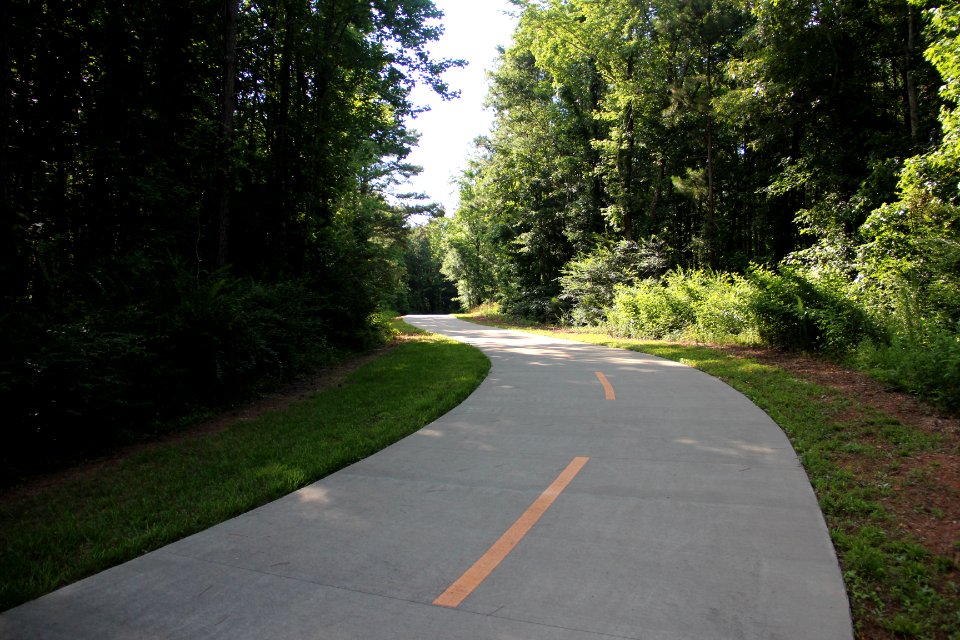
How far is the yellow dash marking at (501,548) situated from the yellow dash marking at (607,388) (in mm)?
3414

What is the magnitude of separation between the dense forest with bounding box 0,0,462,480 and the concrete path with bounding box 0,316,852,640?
3.93 meters

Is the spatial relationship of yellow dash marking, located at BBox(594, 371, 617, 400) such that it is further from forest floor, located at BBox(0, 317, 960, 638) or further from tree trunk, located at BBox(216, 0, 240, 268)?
tree trunk, located at BBox(216, 0, 240, 268)

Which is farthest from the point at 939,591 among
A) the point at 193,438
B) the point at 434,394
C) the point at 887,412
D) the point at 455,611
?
the point at 193,438

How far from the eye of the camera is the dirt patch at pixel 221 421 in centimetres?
555

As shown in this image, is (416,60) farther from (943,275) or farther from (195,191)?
(943,275)

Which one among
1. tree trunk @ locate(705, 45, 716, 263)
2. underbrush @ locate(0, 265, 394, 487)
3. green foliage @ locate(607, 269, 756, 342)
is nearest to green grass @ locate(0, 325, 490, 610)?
underbrush @ locate(0, 265, 394, 487)

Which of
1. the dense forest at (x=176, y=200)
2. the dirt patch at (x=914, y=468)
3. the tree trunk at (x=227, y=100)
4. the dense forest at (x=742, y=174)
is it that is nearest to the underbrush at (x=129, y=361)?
the dense forest at (x=176, y=200)

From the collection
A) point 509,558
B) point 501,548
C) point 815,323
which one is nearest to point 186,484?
point 501,548

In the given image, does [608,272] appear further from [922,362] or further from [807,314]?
[922,362]

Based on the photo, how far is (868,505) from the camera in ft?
13.1

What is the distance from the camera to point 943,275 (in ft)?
33.7

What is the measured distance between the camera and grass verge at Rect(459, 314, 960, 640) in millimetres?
2756

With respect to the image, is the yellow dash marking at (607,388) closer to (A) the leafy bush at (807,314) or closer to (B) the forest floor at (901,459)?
(B) the forest floor at (901,459)

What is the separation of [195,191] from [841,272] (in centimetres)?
1646
